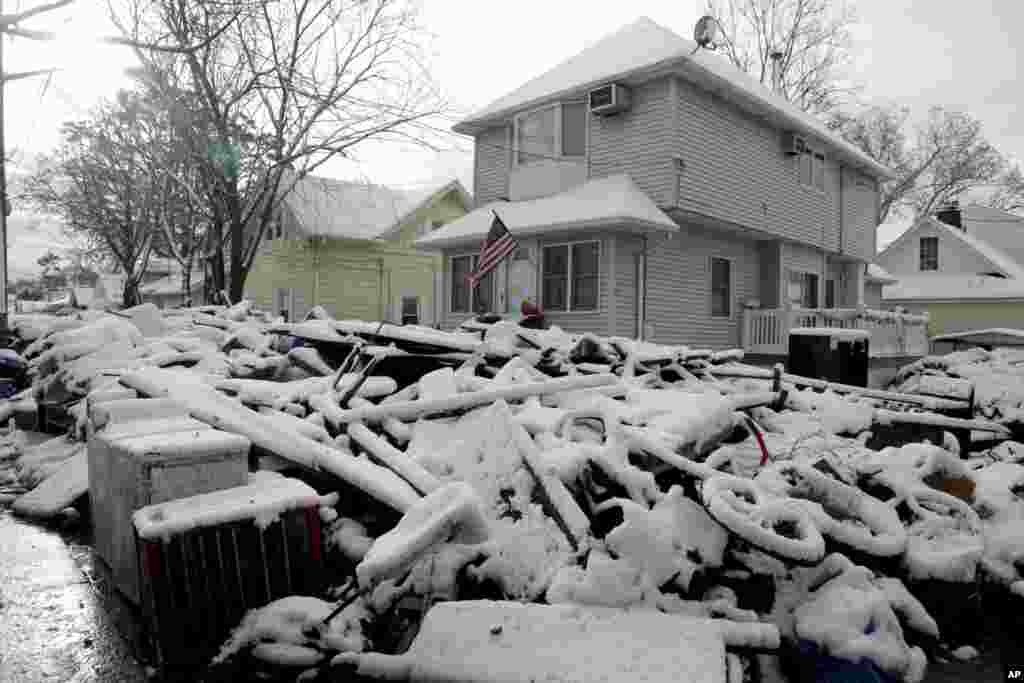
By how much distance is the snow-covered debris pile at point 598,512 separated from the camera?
256 centimetres

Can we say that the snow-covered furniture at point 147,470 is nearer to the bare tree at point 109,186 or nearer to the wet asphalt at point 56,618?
the wet asphalt at point 56,618

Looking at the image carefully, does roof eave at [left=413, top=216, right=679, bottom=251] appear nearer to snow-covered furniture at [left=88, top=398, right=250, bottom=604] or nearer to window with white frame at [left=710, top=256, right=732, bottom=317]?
window with white frame at [left=710, top=256, right=732, bottom=317]

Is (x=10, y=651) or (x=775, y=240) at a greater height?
(x=775, y=240)

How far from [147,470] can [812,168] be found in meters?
19.2

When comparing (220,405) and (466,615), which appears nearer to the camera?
(466,615)

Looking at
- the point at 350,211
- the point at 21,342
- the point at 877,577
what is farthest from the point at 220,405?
the point at 350,211

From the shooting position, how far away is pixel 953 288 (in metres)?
28.9

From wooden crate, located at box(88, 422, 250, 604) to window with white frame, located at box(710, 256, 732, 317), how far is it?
14.3 metres

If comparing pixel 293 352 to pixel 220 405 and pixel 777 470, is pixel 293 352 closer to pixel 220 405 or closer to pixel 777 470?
pixel 220 405

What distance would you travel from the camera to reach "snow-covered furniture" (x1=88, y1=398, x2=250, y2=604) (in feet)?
9.23

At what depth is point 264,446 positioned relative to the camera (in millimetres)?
3611

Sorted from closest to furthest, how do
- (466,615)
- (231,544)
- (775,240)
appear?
(466,615)
(231,544)
(775,240)

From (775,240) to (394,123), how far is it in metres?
10.8

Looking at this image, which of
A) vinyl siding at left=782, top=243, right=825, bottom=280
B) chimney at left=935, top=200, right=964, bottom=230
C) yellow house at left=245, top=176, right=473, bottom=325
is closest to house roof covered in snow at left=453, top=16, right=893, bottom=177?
vinyl siding at left=782, top=243, right=825, bottom=280
